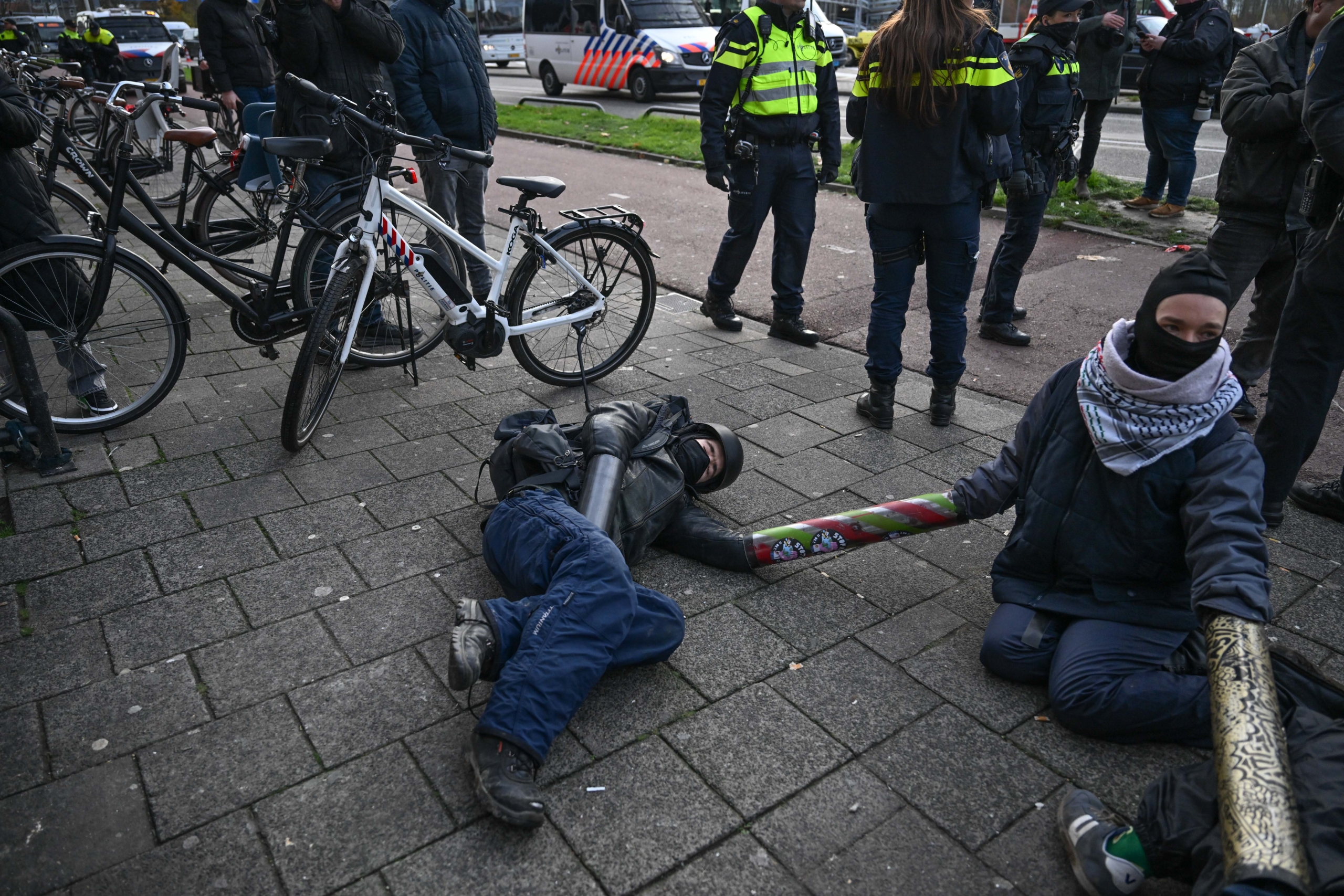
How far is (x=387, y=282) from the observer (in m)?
4.55

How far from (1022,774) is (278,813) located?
1.82 m

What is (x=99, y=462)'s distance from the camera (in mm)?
4031

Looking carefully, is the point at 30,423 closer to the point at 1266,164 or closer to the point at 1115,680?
the point at 1115,680

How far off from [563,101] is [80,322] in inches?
664

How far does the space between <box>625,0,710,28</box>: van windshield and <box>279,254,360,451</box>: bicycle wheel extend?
16.7 metres

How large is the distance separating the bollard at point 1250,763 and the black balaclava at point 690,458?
5.83 ft

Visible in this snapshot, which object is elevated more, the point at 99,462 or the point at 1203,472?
the point at 1203,472

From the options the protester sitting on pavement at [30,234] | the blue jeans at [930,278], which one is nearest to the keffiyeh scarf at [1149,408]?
the blue jeans at [930,278]

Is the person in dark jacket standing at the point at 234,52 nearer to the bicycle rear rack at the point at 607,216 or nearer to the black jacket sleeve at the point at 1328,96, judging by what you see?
the bicycle rear rack at the point at 607,216

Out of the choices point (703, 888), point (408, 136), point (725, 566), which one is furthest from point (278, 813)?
point (408, 136)

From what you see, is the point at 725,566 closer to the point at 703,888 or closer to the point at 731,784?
the point at 731,784

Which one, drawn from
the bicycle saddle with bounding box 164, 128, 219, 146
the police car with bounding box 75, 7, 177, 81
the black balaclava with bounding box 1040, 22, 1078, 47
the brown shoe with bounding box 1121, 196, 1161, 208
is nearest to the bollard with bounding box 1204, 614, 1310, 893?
the black balaclava with bounding box 1040, 22, 1078, 47

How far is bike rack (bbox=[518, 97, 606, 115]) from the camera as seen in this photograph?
18.8m

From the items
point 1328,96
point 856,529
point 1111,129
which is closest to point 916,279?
point 1328,96
